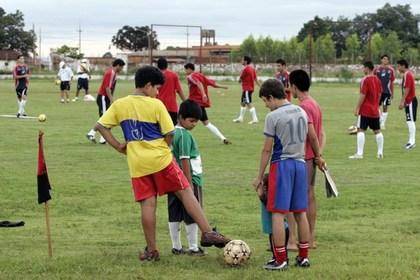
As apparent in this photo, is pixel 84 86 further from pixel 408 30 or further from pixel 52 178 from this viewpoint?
pixel 408 30

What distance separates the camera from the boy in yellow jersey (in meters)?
7.80

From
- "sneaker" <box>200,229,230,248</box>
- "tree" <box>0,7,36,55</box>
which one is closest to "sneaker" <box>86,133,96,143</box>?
"sneaker" <box>200,229,230,248</box>

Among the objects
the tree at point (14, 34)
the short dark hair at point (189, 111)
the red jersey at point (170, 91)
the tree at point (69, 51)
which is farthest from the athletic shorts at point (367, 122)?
the tree at point (14, 34)

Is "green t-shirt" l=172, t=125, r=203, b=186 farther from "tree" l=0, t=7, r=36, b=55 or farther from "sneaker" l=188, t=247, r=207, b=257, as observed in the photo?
"tree" l=0, t=7, r=36, b=55

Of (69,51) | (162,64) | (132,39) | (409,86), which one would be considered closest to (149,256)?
(162,64)

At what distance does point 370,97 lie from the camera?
655 inches

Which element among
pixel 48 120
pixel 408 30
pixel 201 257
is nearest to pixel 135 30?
pixel 408 30

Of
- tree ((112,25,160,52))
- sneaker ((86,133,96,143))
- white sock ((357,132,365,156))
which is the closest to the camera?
white sock ((357,132,365,156))

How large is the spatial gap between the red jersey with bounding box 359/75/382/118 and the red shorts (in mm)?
9337

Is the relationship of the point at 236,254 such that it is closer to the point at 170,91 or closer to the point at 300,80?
the point at 300,80

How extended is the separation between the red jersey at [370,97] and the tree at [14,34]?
92798 millimetres

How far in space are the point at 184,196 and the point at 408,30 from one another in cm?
11333

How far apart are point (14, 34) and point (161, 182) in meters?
103

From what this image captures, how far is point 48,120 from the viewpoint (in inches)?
1041
